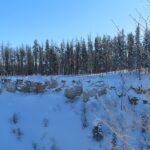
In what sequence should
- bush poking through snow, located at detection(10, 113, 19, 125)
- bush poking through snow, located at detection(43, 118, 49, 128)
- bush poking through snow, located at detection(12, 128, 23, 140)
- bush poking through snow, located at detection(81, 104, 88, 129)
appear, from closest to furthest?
bush poking through snow, located at detection(12, 128, 23, 140)
bush poking through snow, located at detection(81, 104, 88, 129)
bush poking through snow, located at detection(43, 118, 49, 128)
bush poking through snow, located at detection(10, 113, 19, 125)

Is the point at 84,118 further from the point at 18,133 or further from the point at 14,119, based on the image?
the point at 14,119

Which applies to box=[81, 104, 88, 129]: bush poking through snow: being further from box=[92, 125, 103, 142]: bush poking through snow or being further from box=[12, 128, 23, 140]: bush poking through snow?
box=[12, 128, 23, 140]: bush poking through snow

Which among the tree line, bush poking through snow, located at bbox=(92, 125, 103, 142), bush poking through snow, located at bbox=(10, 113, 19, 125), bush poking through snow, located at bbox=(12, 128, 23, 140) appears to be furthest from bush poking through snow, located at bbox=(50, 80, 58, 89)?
the tree line

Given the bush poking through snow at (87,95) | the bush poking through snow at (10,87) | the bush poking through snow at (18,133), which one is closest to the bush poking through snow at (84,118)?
the bush poking through snow at (87,95)

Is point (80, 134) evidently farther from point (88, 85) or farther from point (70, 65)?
point (70, 65)

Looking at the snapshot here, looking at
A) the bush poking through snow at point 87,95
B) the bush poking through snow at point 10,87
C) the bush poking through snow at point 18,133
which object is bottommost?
the bush poking through snow at point 18,133

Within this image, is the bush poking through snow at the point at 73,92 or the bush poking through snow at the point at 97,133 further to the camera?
the bush poking through snow at the point at 73,92

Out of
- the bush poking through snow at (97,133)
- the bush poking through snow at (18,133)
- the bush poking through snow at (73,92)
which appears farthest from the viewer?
the bush poking through snow at (73,92)

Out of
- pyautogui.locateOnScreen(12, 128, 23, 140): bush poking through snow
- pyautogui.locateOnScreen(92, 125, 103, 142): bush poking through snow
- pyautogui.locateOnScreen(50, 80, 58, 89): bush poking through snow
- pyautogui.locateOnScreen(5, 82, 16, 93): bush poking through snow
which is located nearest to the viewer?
pyautogui.locateOnScreen(92, 125, 103, 142): bush poking through snow

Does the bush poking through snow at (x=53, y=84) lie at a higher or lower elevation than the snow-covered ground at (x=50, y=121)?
higher

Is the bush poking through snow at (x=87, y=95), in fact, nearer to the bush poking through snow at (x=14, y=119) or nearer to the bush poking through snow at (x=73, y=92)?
the bush poking through snow at (x=73, y=92)

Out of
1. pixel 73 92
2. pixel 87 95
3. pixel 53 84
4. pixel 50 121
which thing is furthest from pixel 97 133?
pixel 53 84

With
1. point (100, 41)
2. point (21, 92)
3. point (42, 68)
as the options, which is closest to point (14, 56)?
point (42, 68)

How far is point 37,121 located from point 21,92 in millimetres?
7654
